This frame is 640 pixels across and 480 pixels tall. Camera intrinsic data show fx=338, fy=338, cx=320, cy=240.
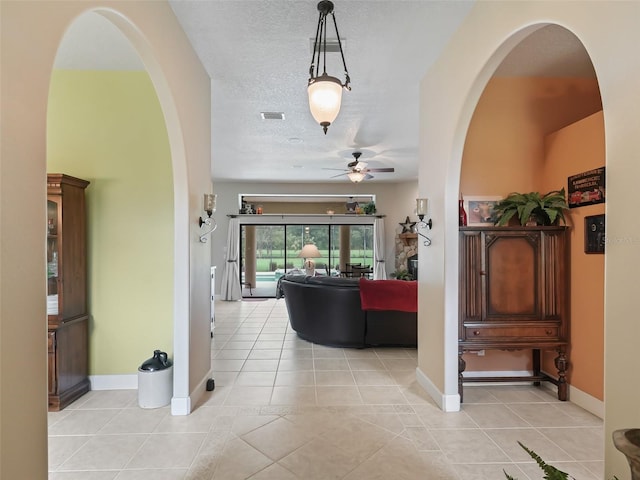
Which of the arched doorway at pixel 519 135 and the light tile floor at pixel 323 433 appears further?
the arched doorway at pixel 519 135

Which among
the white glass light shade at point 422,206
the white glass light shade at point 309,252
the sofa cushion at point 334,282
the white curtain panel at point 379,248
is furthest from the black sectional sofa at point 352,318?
the white curtain panel at point 379,248

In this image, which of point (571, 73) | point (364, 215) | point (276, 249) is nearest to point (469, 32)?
point (571, 73)

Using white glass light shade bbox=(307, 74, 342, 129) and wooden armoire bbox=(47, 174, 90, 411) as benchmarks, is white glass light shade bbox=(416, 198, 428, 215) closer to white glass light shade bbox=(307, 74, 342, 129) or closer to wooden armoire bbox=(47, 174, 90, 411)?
white glass light shade bbox=(307, 74, 342, 129)

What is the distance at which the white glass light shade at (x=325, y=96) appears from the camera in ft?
7.21

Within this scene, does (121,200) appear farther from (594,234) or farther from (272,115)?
(594,234)

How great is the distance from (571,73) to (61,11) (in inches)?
158

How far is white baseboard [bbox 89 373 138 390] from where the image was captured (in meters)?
3.24

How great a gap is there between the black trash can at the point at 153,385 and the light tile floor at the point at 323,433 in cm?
9

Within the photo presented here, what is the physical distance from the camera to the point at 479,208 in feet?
11.0

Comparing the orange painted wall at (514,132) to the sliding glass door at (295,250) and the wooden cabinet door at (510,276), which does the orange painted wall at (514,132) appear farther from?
the sliding glass door at (295,250)

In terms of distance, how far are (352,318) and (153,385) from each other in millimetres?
2542

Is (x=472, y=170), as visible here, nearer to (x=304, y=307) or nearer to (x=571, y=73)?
(x=571, y=73)

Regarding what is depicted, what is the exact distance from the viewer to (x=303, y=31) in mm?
2623

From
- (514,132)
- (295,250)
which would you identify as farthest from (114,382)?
(295,250)
